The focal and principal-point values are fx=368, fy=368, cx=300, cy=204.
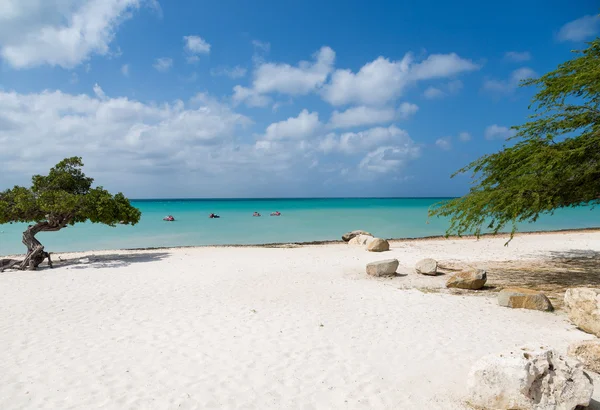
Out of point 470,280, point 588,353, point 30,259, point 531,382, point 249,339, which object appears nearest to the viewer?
point 531,382

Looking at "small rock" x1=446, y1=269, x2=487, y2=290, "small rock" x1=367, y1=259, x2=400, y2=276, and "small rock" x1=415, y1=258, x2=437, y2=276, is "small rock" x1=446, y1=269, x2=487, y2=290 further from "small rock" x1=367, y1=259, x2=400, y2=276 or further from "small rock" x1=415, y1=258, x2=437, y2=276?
"small rock" x1=367, y1=259, x2=400, y2=276

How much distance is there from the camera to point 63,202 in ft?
54.4

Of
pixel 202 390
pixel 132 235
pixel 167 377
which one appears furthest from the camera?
pixel 132 235

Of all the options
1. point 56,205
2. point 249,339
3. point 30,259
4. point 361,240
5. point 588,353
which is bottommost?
point 249,339

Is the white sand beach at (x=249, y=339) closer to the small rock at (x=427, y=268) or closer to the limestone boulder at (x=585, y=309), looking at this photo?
the limestone boulder at (x=585, y=309)

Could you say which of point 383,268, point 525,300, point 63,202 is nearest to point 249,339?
point 525,300

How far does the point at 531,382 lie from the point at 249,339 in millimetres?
4910

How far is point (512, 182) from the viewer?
11617 mm

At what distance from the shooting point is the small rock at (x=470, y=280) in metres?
11.7

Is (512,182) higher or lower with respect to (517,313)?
higher

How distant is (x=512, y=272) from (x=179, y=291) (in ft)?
41.4

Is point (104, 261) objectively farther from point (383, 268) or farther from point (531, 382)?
point (531, 382)

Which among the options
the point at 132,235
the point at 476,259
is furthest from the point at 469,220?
the point at 132,235

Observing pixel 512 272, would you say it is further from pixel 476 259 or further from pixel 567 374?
pixel 567 374
